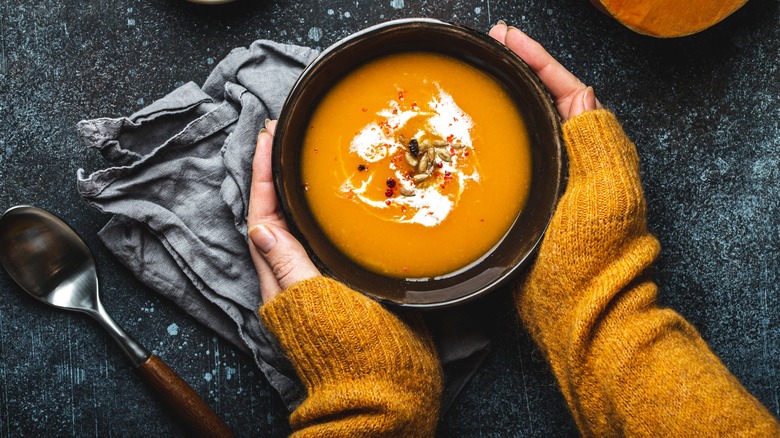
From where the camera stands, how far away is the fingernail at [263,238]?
4.31ft

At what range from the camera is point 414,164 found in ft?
4.24

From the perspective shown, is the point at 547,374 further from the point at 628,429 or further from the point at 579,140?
the point at 579,140

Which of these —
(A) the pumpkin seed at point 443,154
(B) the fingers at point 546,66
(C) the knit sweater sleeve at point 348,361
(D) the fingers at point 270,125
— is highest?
(B) the fingers at point 546,66

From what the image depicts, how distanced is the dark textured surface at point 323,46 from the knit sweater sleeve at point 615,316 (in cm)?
21

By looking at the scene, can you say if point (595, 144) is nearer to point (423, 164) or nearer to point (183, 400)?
point (423, 164)

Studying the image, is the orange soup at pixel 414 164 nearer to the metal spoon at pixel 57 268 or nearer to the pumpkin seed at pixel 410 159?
the pumpkin seed at pixel 410 159

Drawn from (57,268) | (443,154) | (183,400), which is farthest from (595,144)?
(57,268)

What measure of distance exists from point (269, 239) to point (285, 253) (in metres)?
0.04

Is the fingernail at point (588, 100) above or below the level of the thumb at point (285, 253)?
above

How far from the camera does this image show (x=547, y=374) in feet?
5.10

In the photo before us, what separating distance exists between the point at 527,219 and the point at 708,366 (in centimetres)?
46

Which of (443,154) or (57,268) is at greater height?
(443,154)

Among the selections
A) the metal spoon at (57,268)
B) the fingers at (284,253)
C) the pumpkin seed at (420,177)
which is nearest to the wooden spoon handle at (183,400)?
the metal spoon at (57,268)

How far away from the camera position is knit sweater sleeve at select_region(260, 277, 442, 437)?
1.30 m
